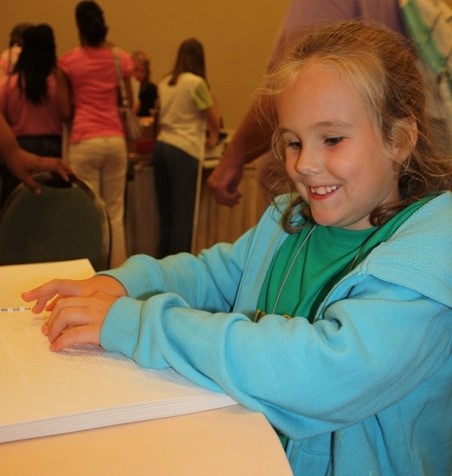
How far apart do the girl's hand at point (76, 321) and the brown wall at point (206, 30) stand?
4358mm

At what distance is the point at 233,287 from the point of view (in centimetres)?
112

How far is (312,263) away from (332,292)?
0.69 ft

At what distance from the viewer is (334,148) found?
88cm

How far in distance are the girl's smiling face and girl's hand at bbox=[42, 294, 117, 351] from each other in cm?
33

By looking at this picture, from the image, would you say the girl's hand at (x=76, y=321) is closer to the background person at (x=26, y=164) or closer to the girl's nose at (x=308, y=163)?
the girl's nose at (x=308, y=163)

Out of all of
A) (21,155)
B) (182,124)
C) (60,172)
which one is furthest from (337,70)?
(182,124)

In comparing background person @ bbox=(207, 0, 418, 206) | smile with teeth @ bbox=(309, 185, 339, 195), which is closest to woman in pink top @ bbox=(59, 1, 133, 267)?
background person @ bbox=(207, 0, 418, 206)

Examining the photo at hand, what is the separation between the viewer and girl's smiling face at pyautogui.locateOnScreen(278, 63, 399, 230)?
873 millimetres

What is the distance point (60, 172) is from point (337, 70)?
38.6 inches

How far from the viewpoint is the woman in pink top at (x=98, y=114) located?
3.22m

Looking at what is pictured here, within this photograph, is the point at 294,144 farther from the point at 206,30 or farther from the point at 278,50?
the point at 206,30

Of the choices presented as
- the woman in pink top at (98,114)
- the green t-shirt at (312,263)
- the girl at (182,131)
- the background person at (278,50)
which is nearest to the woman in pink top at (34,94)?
the woman in pink top at (98,114)

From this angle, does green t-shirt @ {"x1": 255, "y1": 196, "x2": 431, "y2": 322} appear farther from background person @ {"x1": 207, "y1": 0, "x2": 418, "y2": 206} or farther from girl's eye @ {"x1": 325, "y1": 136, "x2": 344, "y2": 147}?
background person @ {"x1": 207, "y1": 0, "x2": 418, "y2": 206}

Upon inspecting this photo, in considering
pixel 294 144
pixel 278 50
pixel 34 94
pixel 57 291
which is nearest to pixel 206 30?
pixel 34 94
